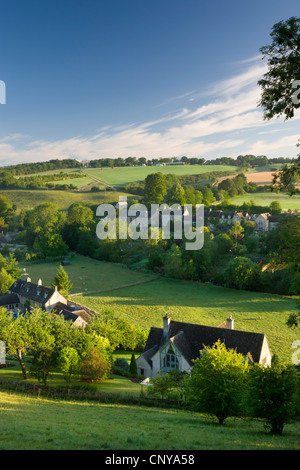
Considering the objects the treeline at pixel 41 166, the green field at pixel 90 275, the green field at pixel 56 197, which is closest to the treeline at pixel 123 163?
the treeline at pixel 41 166

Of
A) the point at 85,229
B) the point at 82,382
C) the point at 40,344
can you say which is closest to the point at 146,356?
the point at 82,382

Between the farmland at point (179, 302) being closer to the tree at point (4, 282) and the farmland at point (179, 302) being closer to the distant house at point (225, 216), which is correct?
the tree at point (4, 282)

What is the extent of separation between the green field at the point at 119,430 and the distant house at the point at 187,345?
7427mm

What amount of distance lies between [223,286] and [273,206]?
38.6 meters

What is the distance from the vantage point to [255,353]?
2803cm

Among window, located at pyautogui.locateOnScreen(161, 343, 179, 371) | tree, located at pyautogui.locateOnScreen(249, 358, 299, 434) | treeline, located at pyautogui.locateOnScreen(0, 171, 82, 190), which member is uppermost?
treeline, located at pyautogui.locateOnScreen(0, 171, 82, 190)

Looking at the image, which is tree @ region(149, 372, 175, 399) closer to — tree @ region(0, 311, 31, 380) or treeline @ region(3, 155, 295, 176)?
tree @ region(0, 311, 31, 380)

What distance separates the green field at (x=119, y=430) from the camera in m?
12.4

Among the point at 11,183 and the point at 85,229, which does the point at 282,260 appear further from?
the point at 11,183

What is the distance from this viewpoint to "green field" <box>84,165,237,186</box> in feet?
492

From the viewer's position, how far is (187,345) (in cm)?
3045

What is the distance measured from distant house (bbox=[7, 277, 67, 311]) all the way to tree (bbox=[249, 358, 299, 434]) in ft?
111

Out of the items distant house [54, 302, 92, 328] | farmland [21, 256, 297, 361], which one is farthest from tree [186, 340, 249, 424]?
distant house [54, 302, 92, 328]

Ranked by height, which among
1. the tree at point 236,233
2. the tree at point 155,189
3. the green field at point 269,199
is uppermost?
the tree at point 155,189
